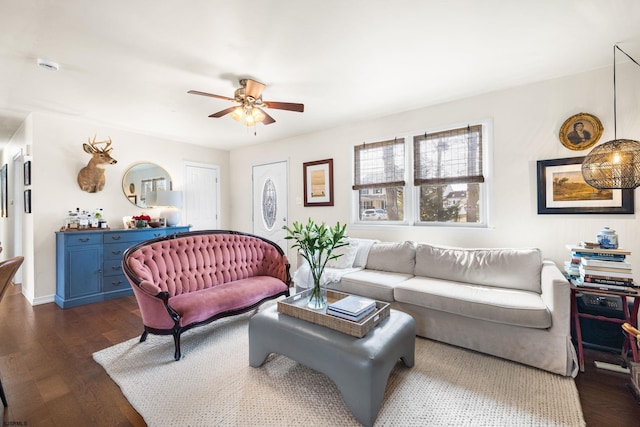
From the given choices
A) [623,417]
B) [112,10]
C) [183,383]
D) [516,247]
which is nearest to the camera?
[623,417]

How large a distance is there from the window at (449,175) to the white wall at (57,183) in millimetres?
4469

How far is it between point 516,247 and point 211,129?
4471 mm

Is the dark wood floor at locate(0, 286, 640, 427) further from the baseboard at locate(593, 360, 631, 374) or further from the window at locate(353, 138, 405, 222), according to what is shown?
the window at locate(353, 138, 405, 222)

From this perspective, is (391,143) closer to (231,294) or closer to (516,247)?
(516,247)

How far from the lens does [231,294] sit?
2766mm

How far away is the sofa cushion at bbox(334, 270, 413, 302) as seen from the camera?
2.87m

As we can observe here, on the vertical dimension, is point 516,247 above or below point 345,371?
above

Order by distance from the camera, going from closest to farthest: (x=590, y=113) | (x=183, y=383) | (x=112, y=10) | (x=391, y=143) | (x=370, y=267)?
(x=112, y=10) → (x=183, y=383) → (x=590, y=113) → (x=370, y=267) → (x=391, y=143)

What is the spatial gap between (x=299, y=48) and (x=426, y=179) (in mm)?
2223

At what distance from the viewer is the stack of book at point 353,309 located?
75.4 inches

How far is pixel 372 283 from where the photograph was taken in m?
2.97

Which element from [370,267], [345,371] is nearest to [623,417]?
[345,371]

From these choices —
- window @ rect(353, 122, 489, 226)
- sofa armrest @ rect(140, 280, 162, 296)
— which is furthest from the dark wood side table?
sofa armrest @ rect(140, 280, 162, 296)

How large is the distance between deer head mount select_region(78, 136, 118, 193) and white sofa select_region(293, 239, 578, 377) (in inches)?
129
